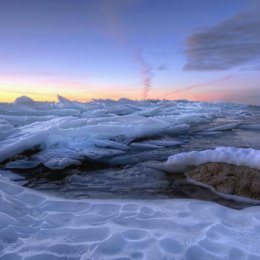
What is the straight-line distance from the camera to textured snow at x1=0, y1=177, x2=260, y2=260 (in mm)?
2096

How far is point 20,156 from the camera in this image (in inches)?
211

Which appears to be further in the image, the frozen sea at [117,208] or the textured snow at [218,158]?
the textured snow at [218,158]

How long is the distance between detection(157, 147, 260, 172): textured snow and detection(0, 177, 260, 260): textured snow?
102 cm

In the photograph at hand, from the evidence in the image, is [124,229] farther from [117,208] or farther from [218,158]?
[218,158]

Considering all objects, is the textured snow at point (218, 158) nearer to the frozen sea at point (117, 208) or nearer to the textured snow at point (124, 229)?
the frozen sea at point (117, 208)

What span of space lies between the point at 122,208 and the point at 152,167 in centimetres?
160

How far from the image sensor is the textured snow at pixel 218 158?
3.70m

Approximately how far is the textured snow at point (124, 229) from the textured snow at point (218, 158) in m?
1.02

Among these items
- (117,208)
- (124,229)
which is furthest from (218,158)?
(124,229)

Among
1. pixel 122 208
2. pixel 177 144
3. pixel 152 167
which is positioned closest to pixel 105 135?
pixel 177 144

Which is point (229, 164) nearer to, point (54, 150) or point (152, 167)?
point (152, 167)

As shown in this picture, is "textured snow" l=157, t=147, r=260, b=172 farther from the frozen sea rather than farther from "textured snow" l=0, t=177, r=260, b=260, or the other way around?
"textured snow" l=0, t=177, r=260, b=260

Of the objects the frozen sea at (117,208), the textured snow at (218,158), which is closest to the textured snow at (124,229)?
the frozen sea at (117,208)

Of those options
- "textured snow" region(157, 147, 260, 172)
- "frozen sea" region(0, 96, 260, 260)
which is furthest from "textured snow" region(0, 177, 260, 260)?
"textured snow" region(157, 147, 260, 172)
